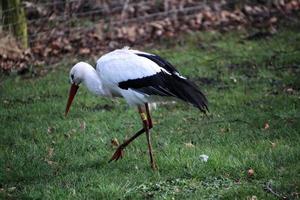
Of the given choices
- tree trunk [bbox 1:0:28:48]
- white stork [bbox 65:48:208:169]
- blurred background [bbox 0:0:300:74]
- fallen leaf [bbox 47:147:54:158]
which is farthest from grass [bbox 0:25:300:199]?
tree trunk [bbox 1:0:28:48]

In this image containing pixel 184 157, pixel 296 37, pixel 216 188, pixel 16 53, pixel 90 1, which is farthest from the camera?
pixel 90 1

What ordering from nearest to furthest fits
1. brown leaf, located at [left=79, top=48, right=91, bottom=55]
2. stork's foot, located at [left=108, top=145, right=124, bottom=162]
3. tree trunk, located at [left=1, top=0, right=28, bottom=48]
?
1. stork's foot, located at [left=108, top=145, right=124, bottom=162]
2. tree trunk, located at [left=1, top=0, right=28, bottom=48]
3. brown leaf, located at [left=79, top=48, right=91, bottom=55]

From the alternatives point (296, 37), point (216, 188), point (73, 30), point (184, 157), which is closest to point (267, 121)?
point (184, 157)

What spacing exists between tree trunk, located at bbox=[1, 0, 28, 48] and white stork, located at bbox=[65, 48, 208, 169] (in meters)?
4.24

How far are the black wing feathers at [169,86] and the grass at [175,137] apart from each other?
1.79 ft

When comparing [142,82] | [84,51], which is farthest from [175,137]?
[84,51]

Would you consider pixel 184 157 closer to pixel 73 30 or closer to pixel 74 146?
pixel 74 146

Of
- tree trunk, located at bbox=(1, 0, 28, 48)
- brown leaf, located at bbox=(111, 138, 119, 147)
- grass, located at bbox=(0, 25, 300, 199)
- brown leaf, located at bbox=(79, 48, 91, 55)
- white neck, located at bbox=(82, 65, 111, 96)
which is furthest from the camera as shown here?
brown leaf, located at bbox=(79, 48, 91, 55)

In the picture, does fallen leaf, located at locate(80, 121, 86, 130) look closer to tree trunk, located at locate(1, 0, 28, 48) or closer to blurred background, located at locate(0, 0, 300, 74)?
blurred background, located at locate(0, 0, 300, 74)

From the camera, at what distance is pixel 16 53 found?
988 centimetres

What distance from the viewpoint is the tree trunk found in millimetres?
10125

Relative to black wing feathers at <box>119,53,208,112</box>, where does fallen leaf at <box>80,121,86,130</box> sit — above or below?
below

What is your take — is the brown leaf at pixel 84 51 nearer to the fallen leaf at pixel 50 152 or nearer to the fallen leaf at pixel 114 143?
the fallen leaf at pixel 114 143

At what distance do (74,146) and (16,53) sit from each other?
3.71 metres
